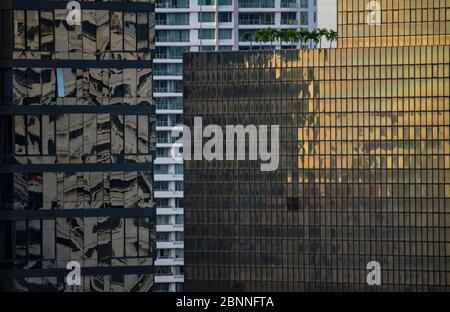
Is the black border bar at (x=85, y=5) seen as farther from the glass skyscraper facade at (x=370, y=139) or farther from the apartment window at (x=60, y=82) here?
the glass skyscraper facade at (x=370, y=139)

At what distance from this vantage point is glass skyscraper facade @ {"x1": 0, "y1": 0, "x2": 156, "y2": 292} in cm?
5894

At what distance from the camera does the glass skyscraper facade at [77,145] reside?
5894 cm

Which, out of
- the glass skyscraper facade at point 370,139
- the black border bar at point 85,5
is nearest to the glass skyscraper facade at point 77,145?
the black border bar at point 85,5

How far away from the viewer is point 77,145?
2354 inches

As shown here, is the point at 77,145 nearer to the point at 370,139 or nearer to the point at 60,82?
the point at 60,82

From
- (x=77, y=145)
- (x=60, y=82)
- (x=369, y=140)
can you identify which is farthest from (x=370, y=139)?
(x=77, y=145)

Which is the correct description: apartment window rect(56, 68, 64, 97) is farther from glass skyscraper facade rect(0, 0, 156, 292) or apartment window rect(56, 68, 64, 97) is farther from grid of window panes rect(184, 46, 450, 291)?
grid of window panes rect(184, 46, 450, 291)

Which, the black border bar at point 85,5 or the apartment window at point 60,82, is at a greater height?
the black border bar at point 85,5

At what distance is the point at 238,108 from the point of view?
200m

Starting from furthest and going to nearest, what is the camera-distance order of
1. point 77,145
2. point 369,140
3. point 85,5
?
point 369,140
point 85,5
point 77,145

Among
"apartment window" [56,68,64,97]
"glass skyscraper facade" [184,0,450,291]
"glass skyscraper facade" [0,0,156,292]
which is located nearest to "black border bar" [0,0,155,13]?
"glass skyscraper facade" [0,0,156,292]
